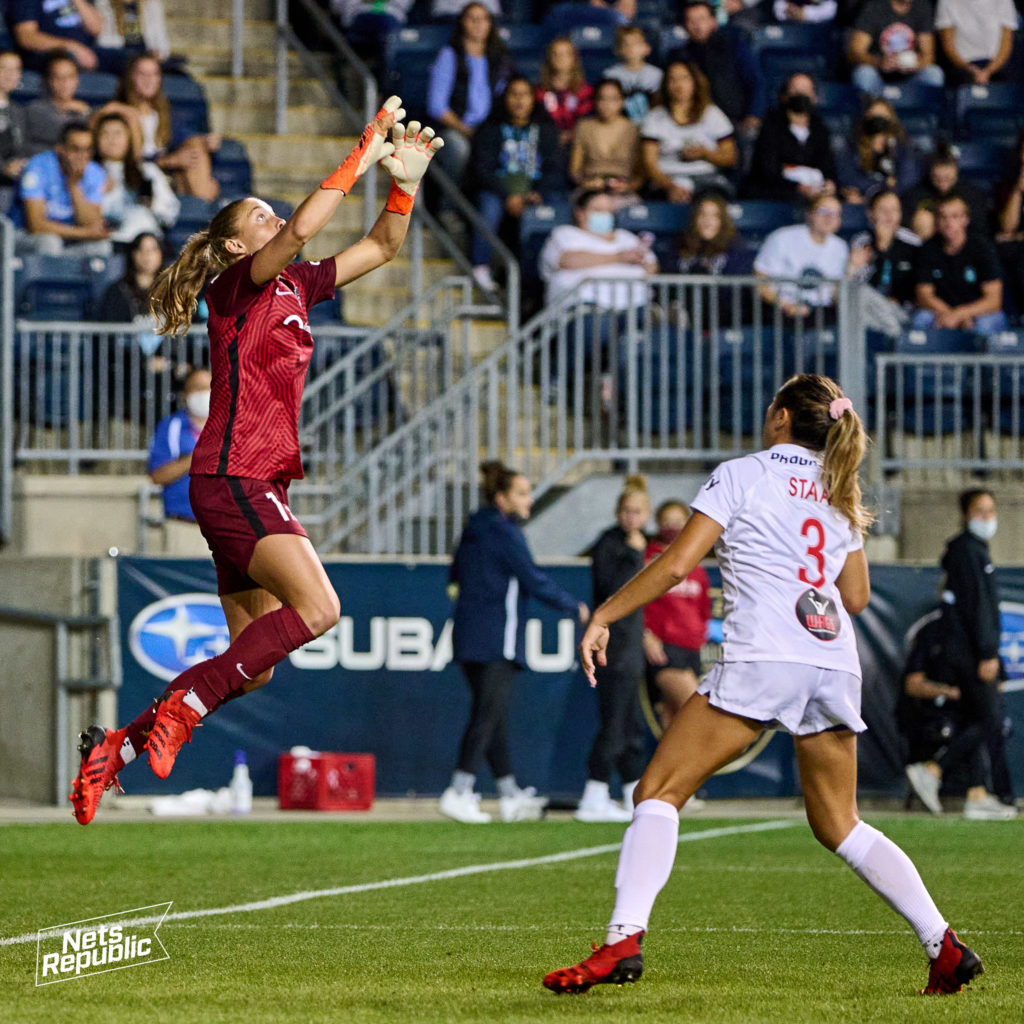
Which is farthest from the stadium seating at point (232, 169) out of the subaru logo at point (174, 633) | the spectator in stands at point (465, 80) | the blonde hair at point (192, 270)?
the blonde hair at point (192, 270)

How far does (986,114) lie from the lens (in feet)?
65.2

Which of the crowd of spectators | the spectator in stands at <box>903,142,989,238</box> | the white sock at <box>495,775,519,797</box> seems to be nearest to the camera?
the white sock at <box>495,775,519,797</box>

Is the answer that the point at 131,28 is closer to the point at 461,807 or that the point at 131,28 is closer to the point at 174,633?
the point at 174,633

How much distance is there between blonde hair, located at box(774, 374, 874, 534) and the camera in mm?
5785

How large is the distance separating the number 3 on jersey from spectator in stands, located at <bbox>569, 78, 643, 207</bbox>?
39.0ft

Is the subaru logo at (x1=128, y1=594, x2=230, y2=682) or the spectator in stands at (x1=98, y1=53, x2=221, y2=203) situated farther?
the spectator in stands at (x1=98, y1=53, x2=221, y2=203)

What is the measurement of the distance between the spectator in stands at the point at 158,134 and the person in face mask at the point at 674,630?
5.42 meters

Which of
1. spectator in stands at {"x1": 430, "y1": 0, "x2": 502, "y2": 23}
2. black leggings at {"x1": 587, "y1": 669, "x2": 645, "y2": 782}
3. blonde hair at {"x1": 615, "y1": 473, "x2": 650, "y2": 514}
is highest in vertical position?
spectator in stands at {"x1": 430, "y1": 0, "x2": 502, "y2": 23}

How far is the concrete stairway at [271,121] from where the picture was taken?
58.1 ft

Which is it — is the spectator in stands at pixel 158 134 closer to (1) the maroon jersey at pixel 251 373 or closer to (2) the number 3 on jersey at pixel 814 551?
(1) the maroon jersey at pixel 251 373

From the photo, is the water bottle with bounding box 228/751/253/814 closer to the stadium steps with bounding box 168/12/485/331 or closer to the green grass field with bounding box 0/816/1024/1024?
the green grass field with bounding box 0/816/1024/1024

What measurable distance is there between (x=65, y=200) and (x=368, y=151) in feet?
32.7

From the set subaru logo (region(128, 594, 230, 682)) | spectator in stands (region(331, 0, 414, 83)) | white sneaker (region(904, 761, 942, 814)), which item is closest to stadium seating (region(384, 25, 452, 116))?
spectator in stands (region(331, 0, 414, 83))

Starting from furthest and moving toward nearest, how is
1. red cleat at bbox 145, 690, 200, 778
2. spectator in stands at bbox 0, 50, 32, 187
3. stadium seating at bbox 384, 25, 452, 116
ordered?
stadium seating at bbox 384, 25, 452, 116 → spectator in stands at bbox 0, 50, 32, 187 → red cleat at bbox 145, 690, 200, 778
